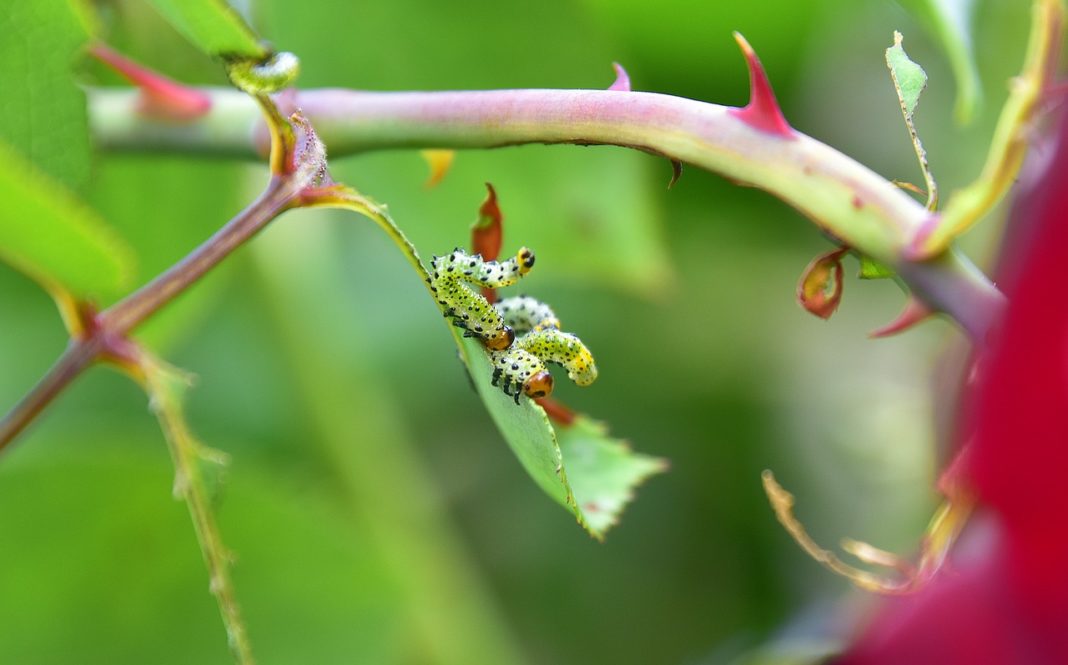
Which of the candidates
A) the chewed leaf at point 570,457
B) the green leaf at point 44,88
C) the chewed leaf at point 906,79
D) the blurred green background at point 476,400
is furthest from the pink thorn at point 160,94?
the chewed leaf at point 906,79

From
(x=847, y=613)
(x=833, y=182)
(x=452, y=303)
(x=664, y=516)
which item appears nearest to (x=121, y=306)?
(x=452, y=303)

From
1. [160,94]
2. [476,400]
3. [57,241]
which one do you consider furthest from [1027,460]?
[476,400]

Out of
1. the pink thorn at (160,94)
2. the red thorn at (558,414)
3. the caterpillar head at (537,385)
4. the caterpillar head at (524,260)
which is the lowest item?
the caterpillar head at (537,385)

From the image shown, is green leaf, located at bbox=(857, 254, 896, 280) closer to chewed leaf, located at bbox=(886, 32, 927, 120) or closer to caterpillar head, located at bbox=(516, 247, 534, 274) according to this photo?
chewed leaf, located at bbox=(886, 32, 927, 120)

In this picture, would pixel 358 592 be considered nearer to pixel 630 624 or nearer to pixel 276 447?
pixel 276 447

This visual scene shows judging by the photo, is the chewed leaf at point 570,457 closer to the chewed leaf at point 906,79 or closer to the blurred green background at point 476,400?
the chewed leaf at point 906,79

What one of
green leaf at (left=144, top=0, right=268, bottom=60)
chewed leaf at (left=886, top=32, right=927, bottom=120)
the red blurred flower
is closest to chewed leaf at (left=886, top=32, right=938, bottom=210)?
chewed leaf at (left=886, top=32, right=927, bottom=120)

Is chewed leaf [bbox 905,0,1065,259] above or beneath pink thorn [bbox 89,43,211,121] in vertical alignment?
beneath
